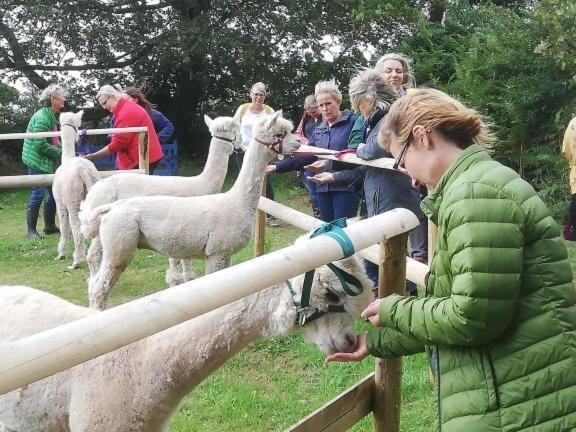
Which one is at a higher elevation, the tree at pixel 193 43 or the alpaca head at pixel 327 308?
the tree at pixel 193 43

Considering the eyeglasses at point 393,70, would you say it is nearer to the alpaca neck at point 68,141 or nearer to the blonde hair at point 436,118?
the blonde hair at point 436,118

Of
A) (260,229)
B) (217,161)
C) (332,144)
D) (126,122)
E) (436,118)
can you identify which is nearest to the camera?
(436,118)

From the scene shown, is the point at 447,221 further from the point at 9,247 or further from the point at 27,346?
the point at 9,247

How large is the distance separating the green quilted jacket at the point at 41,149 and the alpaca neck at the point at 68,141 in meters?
0.96

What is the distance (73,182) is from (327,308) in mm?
5359

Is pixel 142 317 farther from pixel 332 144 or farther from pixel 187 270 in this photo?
pixel 187 270

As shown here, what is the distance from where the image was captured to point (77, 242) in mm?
6898

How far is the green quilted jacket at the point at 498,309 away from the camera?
1391 mm

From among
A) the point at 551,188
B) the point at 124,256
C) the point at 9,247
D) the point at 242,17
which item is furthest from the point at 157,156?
the point at 242,17

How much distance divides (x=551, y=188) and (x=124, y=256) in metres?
6.08

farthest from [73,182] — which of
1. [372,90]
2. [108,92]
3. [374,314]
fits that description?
[374,314]

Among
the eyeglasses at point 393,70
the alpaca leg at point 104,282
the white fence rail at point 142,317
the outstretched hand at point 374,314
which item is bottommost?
the alpaca leg at point 104,282

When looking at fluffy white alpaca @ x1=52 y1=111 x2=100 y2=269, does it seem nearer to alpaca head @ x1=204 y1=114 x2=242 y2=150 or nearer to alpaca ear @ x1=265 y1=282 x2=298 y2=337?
alpaca head @ x1=204 y1=114 x2=242 y2=150

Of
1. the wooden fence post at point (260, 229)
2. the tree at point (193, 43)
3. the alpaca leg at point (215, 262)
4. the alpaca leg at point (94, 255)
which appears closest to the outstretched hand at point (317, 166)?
the wooden fence post at point (260, 229)
